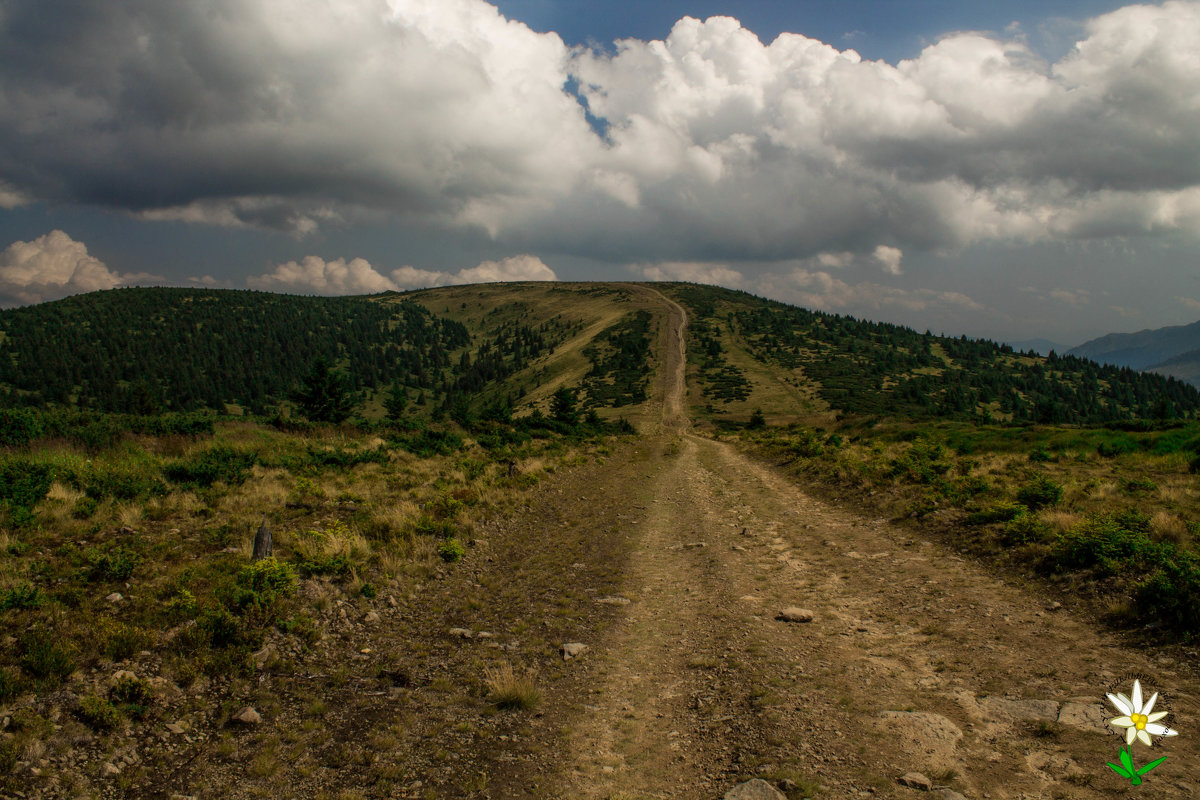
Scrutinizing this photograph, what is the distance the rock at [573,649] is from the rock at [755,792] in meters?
3.30

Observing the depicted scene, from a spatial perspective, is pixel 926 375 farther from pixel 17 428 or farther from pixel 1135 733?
pixel 17 428

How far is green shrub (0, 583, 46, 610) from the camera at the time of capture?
660 centimetres

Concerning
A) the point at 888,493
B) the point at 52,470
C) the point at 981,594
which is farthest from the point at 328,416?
the point at 981,594

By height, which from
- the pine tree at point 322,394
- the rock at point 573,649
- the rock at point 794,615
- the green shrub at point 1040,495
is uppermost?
the green shrub at point 1040,495

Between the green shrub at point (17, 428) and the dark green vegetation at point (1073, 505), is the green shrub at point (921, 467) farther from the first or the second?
the green shrub at point (17, 428)

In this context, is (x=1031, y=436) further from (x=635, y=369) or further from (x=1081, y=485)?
(x=635, y=369)

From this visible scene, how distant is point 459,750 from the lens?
5.46 metres

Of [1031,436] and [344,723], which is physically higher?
[1031,436]

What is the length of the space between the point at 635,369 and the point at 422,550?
110 meters

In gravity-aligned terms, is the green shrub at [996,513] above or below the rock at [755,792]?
above

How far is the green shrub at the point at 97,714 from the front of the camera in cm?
513

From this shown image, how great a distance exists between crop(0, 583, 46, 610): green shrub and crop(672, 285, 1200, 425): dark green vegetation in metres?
78.9

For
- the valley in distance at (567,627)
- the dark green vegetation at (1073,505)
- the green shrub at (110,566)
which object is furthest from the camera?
the green shrub at (110,566)

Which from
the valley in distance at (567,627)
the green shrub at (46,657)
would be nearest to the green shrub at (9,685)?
the valley in distance at (567,627)
